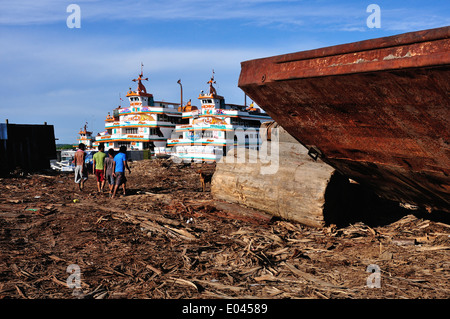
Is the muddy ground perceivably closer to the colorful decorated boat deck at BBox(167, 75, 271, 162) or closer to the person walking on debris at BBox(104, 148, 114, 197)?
the person walking on debris at BBox(104, 148, 114, 197)

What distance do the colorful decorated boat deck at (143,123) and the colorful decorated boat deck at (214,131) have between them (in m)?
2.59

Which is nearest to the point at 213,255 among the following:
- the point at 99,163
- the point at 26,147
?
the point at 99,163

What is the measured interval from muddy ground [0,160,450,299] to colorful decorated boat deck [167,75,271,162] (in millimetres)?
22127

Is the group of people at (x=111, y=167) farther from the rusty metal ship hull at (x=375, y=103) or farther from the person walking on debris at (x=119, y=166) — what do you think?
the rusty metal ship hull at (x=375, y=103)

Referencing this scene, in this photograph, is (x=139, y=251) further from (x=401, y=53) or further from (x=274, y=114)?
(x=401, y=53)

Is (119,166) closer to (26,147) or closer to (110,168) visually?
(110,168)

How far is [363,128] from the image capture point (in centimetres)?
414

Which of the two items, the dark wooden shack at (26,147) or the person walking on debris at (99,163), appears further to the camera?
the dark wooden shack at (26,147)

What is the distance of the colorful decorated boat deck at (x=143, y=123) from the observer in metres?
36.1

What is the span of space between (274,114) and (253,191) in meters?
2.88

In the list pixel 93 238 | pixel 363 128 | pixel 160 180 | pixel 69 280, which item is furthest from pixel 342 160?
pixel 160 180

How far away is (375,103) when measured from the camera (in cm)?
363

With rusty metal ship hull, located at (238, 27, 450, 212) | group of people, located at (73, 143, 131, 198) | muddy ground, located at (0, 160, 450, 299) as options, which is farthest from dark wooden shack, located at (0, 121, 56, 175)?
rusty metal ship hull, located at (238, 27, 450, 212)

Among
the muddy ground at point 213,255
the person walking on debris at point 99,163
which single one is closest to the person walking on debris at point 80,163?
the person walking on debris at point 99,163
